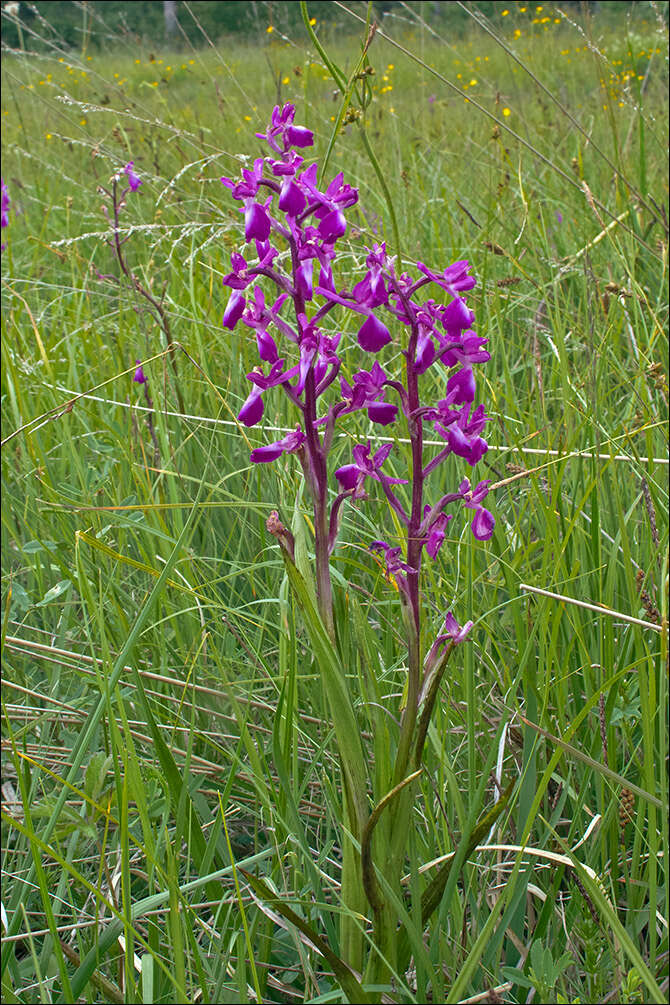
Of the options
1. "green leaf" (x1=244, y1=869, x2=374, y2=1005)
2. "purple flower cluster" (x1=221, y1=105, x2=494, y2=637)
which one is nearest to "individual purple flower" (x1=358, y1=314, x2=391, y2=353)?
"purple flower cluster" (x1=221, y1=105, x2=494, y2=637)

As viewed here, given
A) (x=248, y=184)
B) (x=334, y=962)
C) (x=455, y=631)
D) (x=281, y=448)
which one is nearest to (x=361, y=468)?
(x=281, y=448)

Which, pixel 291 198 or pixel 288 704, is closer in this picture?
pixel 291 198

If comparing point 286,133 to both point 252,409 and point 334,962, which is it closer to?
point 252,409

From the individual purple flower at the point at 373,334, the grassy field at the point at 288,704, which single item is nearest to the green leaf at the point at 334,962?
the grassy field at the point at 288,704

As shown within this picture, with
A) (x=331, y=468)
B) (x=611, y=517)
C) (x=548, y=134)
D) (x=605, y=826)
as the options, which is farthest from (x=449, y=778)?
(x=548, y=134)

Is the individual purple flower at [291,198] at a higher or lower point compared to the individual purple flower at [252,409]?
higher

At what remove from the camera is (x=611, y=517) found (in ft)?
4.59

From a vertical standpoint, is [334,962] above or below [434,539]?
below

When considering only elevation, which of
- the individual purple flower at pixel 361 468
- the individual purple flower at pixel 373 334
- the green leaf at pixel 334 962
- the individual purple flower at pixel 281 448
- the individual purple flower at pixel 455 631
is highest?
the individual purple flower at pixel 373 334

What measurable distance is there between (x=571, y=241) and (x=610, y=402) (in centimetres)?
114

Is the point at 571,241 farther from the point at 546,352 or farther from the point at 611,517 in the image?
the point at 611,517

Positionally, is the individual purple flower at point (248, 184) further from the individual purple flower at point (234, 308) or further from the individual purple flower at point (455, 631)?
the individual purple flower at point (455, 631)

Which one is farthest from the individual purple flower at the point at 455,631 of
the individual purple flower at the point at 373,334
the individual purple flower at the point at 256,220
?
the individual purple flower at the point at 256,220

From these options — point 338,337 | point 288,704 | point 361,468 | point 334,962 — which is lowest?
point 334,962
